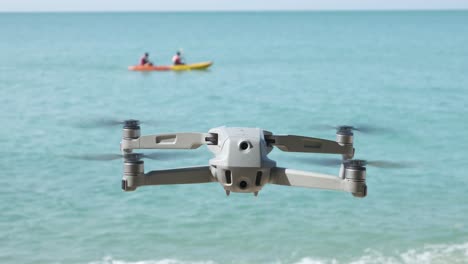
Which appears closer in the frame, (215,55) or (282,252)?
(282,252)

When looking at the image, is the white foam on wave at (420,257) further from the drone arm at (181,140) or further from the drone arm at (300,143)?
the drone arm at (181,140)

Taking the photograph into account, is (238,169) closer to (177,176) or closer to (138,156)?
(177,176)

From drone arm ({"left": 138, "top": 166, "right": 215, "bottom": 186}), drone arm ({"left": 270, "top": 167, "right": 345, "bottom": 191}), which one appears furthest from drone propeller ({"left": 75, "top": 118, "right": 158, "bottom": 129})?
drone arm ({"left": 270, "top": 167, "right": 345, "bottom": 191})

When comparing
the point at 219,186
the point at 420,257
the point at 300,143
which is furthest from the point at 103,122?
the point at 219,186

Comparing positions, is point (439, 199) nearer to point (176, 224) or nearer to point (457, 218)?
point (457, 218)

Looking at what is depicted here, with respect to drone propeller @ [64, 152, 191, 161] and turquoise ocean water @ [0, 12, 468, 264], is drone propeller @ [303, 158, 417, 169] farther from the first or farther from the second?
drone propeller @ [64, 152, 191, 161]

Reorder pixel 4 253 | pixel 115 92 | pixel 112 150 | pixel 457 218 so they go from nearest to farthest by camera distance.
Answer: pixel 4 253 < pixel 457 218 < pixel 112 150 < pixel 115 92

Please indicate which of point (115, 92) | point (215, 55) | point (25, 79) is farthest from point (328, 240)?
point (215, 55)
